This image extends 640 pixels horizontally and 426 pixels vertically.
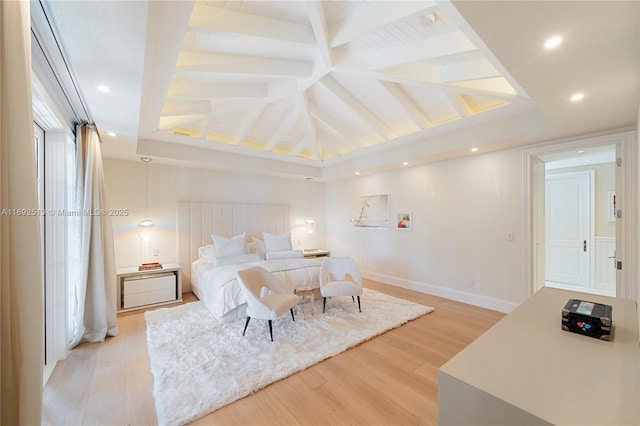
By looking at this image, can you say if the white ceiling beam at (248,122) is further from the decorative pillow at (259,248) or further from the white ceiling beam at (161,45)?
the decorative pillow at (259,248)

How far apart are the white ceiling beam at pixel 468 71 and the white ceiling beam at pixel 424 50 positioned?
0.38 m

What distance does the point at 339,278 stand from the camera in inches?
157

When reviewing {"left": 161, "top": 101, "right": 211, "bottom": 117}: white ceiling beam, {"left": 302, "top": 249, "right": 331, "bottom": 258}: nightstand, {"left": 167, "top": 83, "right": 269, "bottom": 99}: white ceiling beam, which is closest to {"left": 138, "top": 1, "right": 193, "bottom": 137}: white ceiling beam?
{"left": 167, "top": 83, "right": 269, "bottom": 99}: white ceiling beam

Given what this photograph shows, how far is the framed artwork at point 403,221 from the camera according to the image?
495cm

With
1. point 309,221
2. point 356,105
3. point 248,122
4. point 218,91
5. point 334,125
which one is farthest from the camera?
point 309,221

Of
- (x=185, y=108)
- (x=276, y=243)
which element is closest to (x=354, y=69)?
(x=185, y=108)

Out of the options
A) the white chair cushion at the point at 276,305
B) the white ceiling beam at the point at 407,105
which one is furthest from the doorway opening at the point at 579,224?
the white chair cushion at the point at 276,305

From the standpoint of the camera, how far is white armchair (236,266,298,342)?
110 inches

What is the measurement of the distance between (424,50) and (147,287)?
15.4 ft

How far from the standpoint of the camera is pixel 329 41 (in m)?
2.27

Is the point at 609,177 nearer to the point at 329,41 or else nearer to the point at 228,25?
the point at 329,41

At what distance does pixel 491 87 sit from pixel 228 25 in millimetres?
2565

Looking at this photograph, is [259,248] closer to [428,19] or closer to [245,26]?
[245,26]

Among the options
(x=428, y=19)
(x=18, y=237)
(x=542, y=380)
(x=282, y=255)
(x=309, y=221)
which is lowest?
(x=282, y=255)
